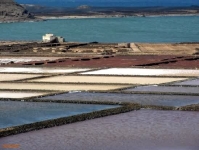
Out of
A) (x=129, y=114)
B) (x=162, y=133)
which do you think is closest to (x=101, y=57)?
(x=129, y=114)

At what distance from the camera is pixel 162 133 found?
358 inches

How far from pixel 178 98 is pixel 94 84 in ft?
10.4

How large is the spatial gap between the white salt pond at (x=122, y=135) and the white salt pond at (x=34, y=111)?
2.55 ft

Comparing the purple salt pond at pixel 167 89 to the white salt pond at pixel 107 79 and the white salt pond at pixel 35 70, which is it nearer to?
the white salt pond at pixel 107 79

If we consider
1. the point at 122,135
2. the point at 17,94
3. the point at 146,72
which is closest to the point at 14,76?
the point at 146,72

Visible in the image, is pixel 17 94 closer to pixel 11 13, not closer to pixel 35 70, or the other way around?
pixel 35 70

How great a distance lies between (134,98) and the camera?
12.8 m

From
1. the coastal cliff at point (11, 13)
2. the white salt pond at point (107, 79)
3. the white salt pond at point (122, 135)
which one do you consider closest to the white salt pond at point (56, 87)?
the white salt pond at point (107, 79)

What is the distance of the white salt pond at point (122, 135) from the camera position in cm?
833

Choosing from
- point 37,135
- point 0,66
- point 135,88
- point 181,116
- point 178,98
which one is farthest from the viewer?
point 0,66

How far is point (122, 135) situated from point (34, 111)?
2708 mm

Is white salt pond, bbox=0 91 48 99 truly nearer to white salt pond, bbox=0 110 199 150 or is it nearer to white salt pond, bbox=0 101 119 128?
white salt pond, bbox=0 101 119 128

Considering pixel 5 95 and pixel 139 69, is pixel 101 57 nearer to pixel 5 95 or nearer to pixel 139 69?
pixel 139 69

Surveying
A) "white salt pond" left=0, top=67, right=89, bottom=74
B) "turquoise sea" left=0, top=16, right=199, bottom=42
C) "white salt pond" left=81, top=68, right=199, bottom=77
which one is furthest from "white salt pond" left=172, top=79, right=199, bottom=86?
"turquoise sea" left=0, top=16, right=199, bottom=42
